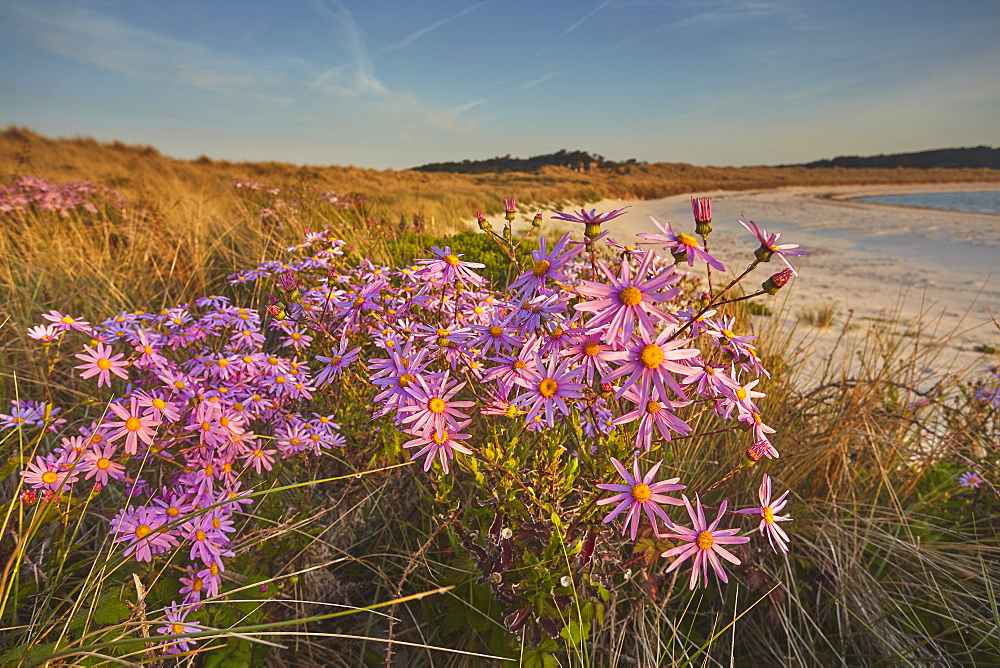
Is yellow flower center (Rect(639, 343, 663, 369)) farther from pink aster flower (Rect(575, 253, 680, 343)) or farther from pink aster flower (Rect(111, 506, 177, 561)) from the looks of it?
pink aster flower (Rect(111, 506, 177, 561))

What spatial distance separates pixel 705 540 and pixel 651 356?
0.48 metres

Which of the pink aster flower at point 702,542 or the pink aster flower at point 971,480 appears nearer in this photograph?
the pink aster flower at point 702,542

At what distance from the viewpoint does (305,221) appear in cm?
651

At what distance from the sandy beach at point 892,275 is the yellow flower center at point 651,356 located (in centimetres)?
112

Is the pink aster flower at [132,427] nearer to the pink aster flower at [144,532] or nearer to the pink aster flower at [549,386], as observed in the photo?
the pink aster flower at [144,532]

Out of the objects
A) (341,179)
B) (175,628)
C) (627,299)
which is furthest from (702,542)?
(341,179)

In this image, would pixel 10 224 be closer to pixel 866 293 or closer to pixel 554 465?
pixel 554 465

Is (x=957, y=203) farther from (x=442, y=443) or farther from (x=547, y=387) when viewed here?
(x=442, y=443)

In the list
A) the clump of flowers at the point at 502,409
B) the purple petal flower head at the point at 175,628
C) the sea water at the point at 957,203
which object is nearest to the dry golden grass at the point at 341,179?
the clump of flowers at the point at 502,409

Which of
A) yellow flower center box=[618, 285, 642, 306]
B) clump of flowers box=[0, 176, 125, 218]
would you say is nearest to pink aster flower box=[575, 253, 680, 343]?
yellow flower center box=[618, 285, 642, 306]

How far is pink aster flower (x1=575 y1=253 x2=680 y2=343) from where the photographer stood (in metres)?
0.94

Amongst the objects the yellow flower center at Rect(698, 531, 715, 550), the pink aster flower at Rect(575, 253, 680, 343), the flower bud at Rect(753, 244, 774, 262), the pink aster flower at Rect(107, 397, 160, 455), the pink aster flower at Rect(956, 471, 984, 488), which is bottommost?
the pink aster flower at Rect(956, 471, 984, 488)

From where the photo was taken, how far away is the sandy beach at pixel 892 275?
482 cm

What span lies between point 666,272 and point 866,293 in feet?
26.0
